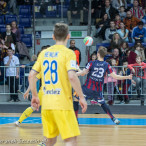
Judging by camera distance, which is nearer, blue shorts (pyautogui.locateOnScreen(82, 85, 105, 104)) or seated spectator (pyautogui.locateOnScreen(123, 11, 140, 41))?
blue shorts (pyautogui.locateOnScreen(82, 85, 105, 104))

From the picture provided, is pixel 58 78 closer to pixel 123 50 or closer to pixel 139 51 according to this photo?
pixel 139 51

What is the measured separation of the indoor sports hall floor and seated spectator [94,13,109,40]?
5.65 m

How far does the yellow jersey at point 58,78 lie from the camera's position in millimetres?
4680

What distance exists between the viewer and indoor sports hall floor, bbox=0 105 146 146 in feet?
23.5

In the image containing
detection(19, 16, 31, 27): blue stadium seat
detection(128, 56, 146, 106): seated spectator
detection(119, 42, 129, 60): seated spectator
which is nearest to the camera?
detection(128, 56, 146, 106): seated spectator

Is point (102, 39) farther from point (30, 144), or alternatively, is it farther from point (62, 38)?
point (62, 38)

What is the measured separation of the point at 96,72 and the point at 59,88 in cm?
460

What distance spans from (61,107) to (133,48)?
10.6m

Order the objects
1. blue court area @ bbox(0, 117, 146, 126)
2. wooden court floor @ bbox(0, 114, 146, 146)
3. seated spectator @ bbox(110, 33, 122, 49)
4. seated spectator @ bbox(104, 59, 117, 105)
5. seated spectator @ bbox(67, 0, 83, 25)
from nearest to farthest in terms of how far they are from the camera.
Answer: wooden court floor @ bbox(0, 114, 146, 146) → blue court area @ bbox(0, 117, 146, 126) → seated spectator @ bbox(104, 59, 117, 105) → seated spectator @ bbox(110, 33, 122, 49) → seated spectator @ bbox(67, 0, 83, 25)

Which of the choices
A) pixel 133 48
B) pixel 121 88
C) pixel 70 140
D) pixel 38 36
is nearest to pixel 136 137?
pixel 70 140

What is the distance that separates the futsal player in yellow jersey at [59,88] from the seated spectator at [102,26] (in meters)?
12.0

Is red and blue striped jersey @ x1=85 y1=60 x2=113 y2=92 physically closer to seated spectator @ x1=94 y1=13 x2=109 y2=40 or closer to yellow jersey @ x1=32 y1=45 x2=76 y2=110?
yellow jersey @ x1=32 y1=45 x2=76 y2=110

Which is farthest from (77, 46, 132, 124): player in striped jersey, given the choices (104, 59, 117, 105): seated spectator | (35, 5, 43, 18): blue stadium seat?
(35, 5, 43, 18): blue stadium seat

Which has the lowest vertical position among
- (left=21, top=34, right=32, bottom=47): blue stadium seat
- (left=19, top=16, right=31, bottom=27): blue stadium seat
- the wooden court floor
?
the wooden court floor
